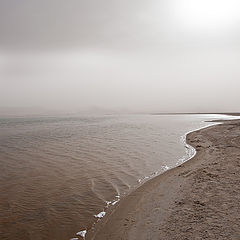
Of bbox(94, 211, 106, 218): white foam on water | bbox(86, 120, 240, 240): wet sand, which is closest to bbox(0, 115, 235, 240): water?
bbox(94, 211, 106, 218): white foam on water

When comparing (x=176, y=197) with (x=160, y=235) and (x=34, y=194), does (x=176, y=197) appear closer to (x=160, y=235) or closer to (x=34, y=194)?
(x=160, y=235)

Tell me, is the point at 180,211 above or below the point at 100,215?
above

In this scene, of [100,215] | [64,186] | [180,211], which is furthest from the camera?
[64,186]

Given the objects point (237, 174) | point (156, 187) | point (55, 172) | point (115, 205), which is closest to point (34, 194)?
point (55, 172)

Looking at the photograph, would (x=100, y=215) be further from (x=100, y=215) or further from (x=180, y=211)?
(x=180, y=211)

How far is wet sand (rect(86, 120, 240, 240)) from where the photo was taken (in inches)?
226

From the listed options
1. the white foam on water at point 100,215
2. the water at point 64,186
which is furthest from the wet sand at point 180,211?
the water at point 64,186

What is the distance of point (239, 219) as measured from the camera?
5977mm

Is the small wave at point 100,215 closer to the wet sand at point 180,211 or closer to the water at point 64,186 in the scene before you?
the water at point 64,186

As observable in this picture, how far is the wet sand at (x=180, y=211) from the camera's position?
18.9 ft

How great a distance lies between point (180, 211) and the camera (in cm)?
698

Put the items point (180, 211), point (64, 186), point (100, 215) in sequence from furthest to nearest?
1. point (64, 186)
2. point (100, 215)
3. point (180, 211)

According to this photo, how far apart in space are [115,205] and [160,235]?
2983 mm

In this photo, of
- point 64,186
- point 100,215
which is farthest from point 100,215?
point 64,186
